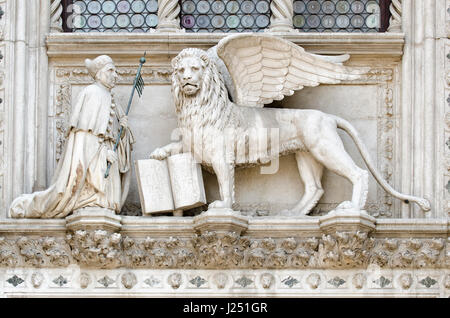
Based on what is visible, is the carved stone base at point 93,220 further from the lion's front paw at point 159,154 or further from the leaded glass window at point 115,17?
the leaded glass window at point 115,17

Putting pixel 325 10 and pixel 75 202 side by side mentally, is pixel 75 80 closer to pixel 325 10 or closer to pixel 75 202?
pixel 75 202

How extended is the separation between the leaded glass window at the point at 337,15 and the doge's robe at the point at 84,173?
2656 millimetres

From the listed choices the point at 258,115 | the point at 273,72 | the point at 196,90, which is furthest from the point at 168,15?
the point at 258,115

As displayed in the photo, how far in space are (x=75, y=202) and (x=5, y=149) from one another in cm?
107

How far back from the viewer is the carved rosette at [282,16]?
58.6 ft

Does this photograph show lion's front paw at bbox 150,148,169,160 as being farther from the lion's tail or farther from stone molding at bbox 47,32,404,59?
the lion's tail

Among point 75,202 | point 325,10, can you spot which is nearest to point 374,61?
point 325,10

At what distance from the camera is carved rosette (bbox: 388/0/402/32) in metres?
17.9

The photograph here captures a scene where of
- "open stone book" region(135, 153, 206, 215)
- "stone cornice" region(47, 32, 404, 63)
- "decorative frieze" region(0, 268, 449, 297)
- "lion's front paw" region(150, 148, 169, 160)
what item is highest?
"stone cornice" region(47, 32, 404, 63)

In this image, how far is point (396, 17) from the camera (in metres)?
18.0

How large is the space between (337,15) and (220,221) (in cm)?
318

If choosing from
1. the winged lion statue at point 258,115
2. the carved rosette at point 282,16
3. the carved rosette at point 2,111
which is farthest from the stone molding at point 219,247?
the carved rosette at point 282,16

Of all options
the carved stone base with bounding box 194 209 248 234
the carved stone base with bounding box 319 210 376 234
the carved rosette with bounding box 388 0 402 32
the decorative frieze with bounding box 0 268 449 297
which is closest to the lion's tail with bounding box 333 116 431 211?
the carved stone base with bounding box 319 210 376 234

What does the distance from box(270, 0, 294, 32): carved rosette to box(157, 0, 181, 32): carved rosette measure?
109 cm
